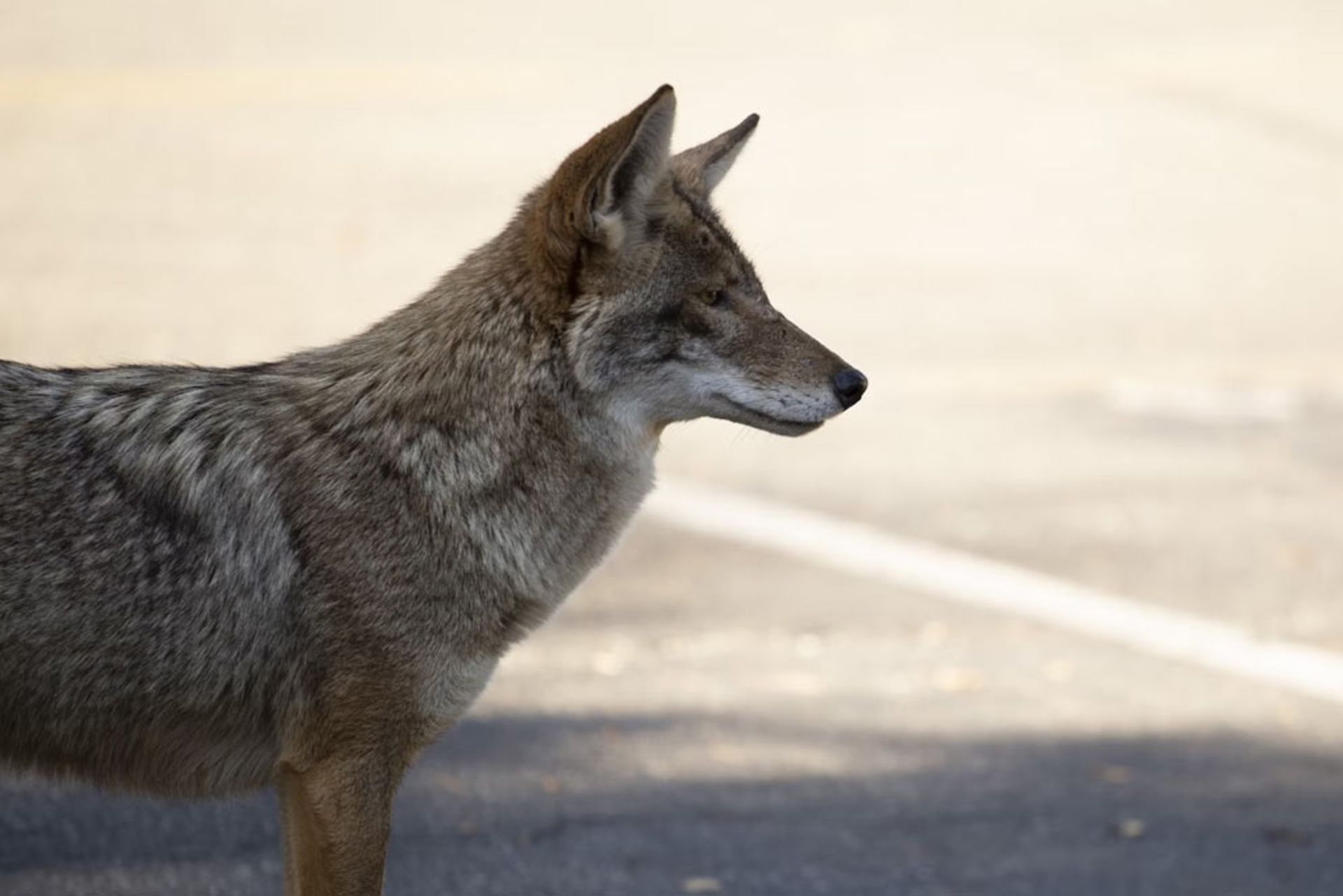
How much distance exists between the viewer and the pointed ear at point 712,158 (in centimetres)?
518

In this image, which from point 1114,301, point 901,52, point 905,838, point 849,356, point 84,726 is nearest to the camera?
point 84,726

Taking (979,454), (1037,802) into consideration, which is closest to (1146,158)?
(979,454)

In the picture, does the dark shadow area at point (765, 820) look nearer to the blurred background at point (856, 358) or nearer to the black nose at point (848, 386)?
the blurred background at point (856, 358)

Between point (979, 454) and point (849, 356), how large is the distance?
1.50 m

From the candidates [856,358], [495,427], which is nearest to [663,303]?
[495,427]

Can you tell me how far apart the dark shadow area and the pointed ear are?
6.66ft

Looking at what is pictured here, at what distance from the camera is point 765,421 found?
508 cm

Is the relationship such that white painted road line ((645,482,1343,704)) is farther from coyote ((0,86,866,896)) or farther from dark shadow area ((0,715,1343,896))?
coyote ((0,86,866,896))

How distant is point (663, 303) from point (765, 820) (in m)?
2.12

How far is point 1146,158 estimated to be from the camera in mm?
16562

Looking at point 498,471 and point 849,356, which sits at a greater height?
point 849,356

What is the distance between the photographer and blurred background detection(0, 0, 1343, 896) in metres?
6.35

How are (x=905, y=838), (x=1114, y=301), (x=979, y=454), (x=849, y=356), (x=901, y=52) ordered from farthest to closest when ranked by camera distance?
(x=901, y=52)
(x=1114, y=301)
(x=849, y=356)
(x=979, y=454)
(x=905, y=838)

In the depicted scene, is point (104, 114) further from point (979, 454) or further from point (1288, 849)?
point (1288, 849)
